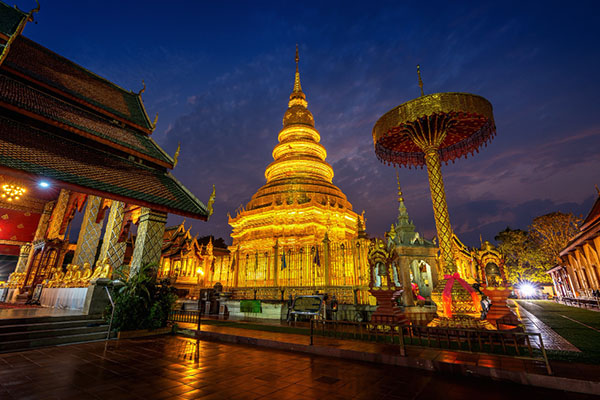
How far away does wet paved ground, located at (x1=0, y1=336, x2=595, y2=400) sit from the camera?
10.8ft

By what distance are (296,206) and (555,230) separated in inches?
1078

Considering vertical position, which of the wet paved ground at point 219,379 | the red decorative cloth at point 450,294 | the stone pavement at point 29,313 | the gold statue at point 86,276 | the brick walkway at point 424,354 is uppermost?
the gold statue at point 86,276

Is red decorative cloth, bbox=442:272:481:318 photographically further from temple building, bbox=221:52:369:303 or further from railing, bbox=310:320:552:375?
temple building, bbox=221:52:369:303

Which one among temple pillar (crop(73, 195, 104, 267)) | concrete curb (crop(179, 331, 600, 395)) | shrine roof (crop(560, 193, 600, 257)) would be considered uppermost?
shrine roof (crop(560, 193, 600, 257))

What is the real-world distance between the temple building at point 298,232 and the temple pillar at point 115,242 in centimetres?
639

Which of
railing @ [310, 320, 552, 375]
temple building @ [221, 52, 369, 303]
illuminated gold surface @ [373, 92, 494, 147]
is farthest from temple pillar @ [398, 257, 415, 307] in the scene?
illuminated gold surface @ [373, 92, 494, 147]

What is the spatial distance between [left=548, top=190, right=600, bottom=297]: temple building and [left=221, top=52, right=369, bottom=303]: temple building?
1425 centimetres

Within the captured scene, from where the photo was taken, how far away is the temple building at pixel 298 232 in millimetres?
12703

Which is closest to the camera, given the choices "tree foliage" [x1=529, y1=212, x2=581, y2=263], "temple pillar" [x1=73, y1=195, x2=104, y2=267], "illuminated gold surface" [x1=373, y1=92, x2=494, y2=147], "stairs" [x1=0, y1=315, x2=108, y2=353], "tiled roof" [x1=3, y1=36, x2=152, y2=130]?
"stairs" [x1=0, y1=315, x2=108, y2=353]

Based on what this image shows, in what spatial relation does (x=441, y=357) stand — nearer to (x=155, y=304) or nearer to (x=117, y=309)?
(x=155, y=304)

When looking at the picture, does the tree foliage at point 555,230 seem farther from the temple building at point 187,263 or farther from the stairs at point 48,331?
the stairs at point 48,331

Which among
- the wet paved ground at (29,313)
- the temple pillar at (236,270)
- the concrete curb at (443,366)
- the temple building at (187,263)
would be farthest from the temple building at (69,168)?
the temple pillar at (236,270)

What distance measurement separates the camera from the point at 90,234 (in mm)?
12891

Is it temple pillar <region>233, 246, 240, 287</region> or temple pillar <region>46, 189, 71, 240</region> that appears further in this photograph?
temple pillar <region>233, 246, 240, 287</region>
